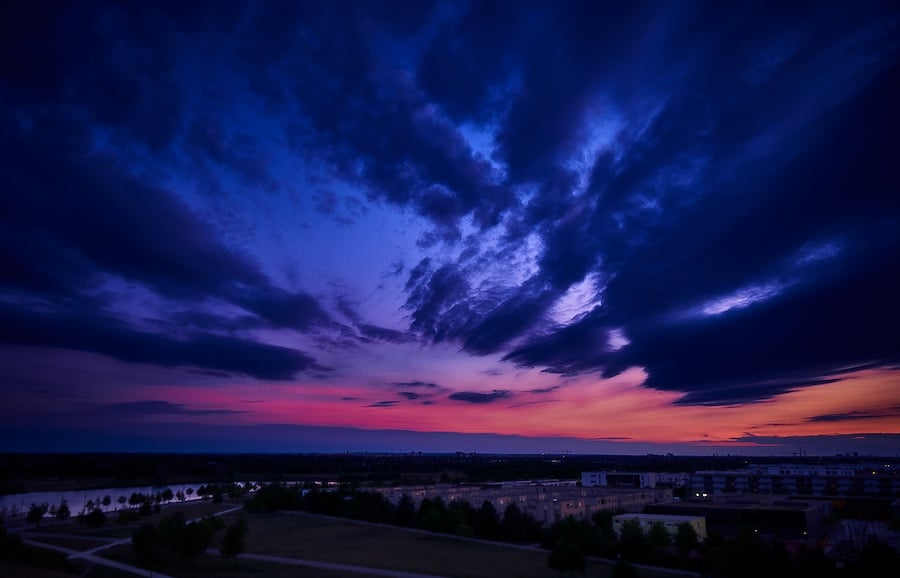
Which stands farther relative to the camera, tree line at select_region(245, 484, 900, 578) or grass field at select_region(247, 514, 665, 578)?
grass field at select_region(247, 514, 665, 578)

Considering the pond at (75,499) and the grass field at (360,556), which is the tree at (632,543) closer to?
the grass field at (360,556)

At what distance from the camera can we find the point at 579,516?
68.1 m

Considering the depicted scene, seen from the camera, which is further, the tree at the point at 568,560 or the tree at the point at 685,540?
the tree at the point at 685,540

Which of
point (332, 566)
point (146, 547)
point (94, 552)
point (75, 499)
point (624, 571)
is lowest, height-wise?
point (75, 499)

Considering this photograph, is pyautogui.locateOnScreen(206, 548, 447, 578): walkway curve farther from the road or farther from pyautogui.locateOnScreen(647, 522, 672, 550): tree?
pyautogui.locateOnScreen(647, 522, 672, 550): tree

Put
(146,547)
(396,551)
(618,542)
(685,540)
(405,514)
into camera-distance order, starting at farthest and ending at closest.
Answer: (405,514) → (396,551) → (685,540) → (618,542) → (146,547)

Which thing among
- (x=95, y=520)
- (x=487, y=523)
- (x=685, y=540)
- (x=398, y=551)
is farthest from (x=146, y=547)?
(x=685, y=540)

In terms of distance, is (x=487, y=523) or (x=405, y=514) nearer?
(x=487, y=523)

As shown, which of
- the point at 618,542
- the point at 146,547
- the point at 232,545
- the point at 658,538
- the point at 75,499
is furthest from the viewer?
the point at 75,499

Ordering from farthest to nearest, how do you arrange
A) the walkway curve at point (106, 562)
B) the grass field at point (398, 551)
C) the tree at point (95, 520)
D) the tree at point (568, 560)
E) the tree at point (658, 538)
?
the tree at point (95, 520), the tree at point (658, 538), the grass field at point (398, 551), the walkway curve at point (106, 562), the tree at point (568, 560)

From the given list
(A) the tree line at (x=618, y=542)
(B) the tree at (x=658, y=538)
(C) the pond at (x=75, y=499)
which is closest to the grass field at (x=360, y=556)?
(A) the tree line at (x=618, y=542)

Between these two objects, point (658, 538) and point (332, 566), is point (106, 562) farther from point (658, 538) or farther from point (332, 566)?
point (658, 538)

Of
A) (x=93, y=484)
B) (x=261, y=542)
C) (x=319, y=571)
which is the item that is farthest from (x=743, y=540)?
(x=93, y=484)

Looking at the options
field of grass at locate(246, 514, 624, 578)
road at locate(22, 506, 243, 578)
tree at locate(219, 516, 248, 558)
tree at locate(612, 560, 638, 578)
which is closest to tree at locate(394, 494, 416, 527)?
field of grass at locate(246, 514, 624, 578)
